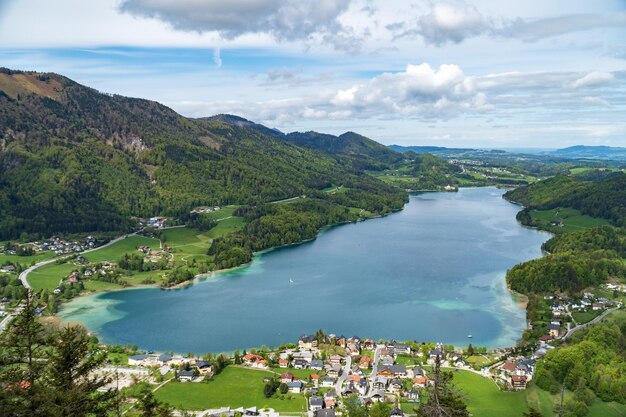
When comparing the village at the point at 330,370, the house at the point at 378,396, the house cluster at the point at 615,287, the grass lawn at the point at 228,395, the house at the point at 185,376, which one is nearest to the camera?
the grass lawn at the point at 228,395

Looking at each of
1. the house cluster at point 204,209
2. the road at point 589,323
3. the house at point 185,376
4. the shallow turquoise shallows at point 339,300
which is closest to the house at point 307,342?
the shallow turquoise shallows at point 339,300

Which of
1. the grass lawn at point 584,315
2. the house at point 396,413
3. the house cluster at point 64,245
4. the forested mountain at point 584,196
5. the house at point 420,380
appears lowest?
the house at point 420,380

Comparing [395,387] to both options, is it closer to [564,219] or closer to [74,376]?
[74,376]

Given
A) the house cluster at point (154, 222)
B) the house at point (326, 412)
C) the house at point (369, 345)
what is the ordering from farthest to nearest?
1. the house cluster at point (154, 222)
2. the house at point (369, 345)
3. the house at point (326, 412)

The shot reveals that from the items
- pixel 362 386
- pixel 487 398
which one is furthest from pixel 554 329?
pixel 362 386

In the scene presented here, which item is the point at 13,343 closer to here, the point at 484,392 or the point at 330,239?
the point at 484,392

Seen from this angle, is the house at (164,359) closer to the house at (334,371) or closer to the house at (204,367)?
the house at (204,367)

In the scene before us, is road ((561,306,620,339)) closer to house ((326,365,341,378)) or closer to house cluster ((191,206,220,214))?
house ((326,365,341,378))
